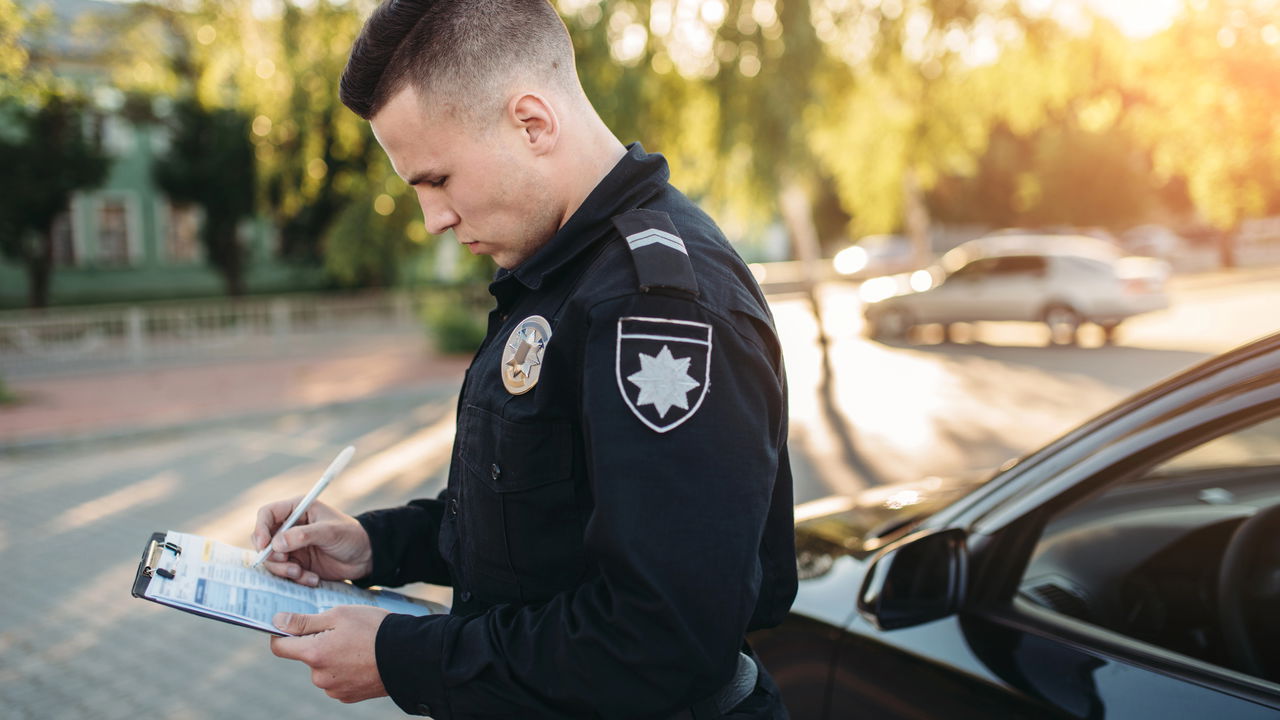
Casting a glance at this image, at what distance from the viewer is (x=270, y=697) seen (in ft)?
13.4

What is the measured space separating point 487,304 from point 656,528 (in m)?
18.5

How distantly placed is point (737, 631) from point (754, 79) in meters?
12.2

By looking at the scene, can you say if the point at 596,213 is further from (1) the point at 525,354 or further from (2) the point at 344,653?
(2) the point at 344,653

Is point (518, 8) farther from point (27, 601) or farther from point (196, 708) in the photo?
point (27, 601)

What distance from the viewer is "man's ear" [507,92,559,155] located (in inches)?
51.1

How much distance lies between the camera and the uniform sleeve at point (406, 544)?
174 centimetres

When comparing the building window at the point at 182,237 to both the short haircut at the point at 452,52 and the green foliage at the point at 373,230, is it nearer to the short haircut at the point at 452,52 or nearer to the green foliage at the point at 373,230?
the green foliage at the point at 373,230

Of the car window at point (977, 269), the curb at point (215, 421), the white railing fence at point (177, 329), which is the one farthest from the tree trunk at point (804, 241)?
the white railing fence at point (177, 329)

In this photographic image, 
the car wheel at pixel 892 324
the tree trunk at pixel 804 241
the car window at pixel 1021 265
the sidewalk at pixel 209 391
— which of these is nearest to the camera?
the sidewalk at pixel 209 391

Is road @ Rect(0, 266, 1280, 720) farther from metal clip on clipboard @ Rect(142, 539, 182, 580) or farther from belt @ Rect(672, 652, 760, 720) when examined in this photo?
belt @ Rect(672, 652, 760, 720)

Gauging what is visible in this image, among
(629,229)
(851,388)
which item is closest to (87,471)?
(851,388)

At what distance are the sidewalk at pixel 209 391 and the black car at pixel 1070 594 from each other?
10.4 metres

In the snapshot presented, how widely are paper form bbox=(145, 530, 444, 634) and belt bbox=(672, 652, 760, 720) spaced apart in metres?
0.47

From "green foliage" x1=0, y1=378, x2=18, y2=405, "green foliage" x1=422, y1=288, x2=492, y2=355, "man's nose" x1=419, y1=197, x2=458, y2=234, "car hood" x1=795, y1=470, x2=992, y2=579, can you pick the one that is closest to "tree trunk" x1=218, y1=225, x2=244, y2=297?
"green foliage" x1=422, y1=288, x2=492, y2=355
